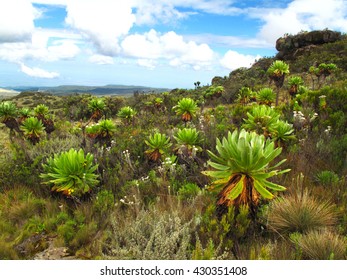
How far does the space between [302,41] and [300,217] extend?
38.3 meters

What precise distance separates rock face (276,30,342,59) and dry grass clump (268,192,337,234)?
35.9 m

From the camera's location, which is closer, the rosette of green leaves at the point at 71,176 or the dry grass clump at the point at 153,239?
the dry grass clump at the point at 153,239

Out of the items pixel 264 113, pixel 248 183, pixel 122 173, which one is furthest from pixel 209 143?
pixel 248 183

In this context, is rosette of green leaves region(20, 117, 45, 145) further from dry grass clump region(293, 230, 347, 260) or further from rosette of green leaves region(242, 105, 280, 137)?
dry grass clump region(293, 230, 347, 260)

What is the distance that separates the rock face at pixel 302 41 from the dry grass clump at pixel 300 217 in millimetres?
35915

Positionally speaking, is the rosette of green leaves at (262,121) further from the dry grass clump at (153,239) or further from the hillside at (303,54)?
the hillside at (303,54)

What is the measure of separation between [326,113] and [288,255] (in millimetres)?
5636

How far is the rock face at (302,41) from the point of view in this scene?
115 feet

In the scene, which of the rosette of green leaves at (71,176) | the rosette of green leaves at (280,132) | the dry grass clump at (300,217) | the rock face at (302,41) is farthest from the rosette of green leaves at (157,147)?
the rock face at (302,41)

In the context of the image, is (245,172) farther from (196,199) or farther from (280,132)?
(280,132)

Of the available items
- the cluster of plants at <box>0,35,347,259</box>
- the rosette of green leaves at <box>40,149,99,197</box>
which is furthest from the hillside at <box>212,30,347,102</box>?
the rosette of green leaves at <box>40,149,99,197</box>

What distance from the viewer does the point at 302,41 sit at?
36125 millimetres
